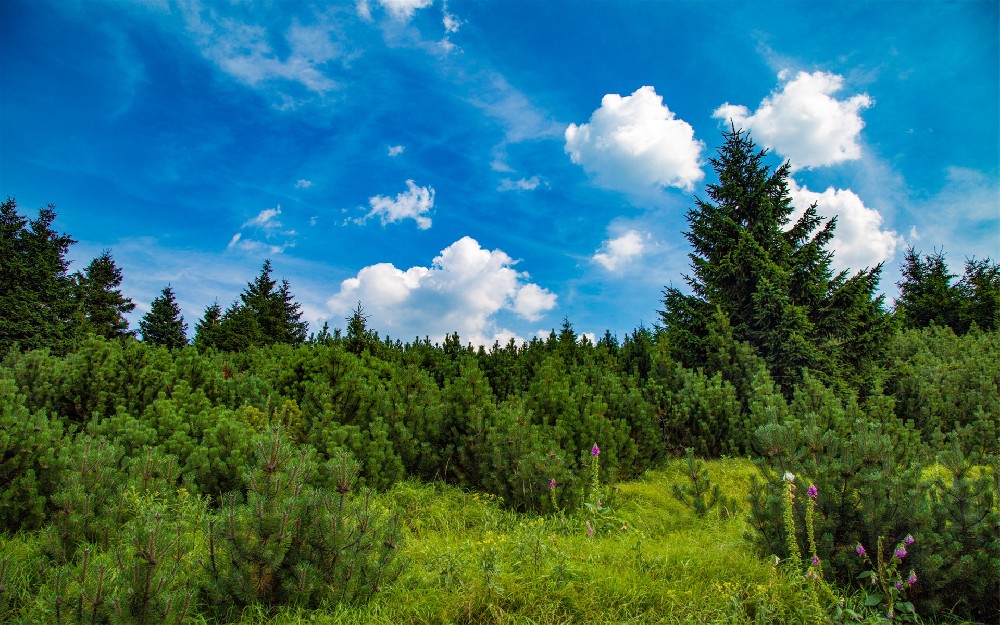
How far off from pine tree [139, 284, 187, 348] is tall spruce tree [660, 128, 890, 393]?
31.0 m

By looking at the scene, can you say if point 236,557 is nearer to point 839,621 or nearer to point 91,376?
point 839,621

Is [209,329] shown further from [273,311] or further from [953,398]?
[953,398]

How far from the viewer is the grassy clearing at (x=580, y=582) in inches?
132

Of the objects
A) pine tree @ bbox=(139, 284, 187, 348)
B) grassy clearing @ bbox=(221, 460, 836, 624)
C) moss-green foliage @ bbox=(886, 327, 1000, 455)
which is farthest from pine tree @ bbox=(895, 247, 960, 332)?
pine tree @ bbox=(139, 284, 187, 348)

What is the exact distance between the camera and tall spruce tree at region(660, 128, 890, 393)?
36.6 ft

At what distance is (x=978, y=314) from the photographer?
85.5ft

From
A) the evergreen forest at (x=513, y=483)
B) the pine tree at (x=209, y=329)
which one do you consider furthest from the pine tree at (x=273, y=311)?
the evergreen forest at (x=513, y=483)

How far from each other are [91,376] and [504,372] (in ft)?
19.9

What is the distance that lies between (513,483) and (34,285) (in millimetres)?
30477

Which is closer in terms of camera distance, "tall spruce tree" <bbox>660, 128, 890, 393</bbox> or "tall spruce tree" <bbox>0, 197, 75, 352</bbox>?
"tall spruce tree" <bbox>660, 128, 890, 393</bbox>

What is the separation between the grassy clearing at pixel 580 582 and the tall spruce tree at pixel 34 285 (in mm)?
27523

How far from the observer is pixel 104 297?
30.5m

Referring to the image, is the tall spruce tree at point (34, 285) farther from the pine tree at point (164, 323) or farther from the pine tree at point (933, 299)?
the pine tree at point (933, 299)

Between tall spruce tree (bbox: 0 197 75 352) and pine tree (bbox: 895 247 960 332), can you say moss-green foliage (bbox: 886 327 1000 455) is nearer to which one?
pine tree (bbox: 895 247 960 332)
